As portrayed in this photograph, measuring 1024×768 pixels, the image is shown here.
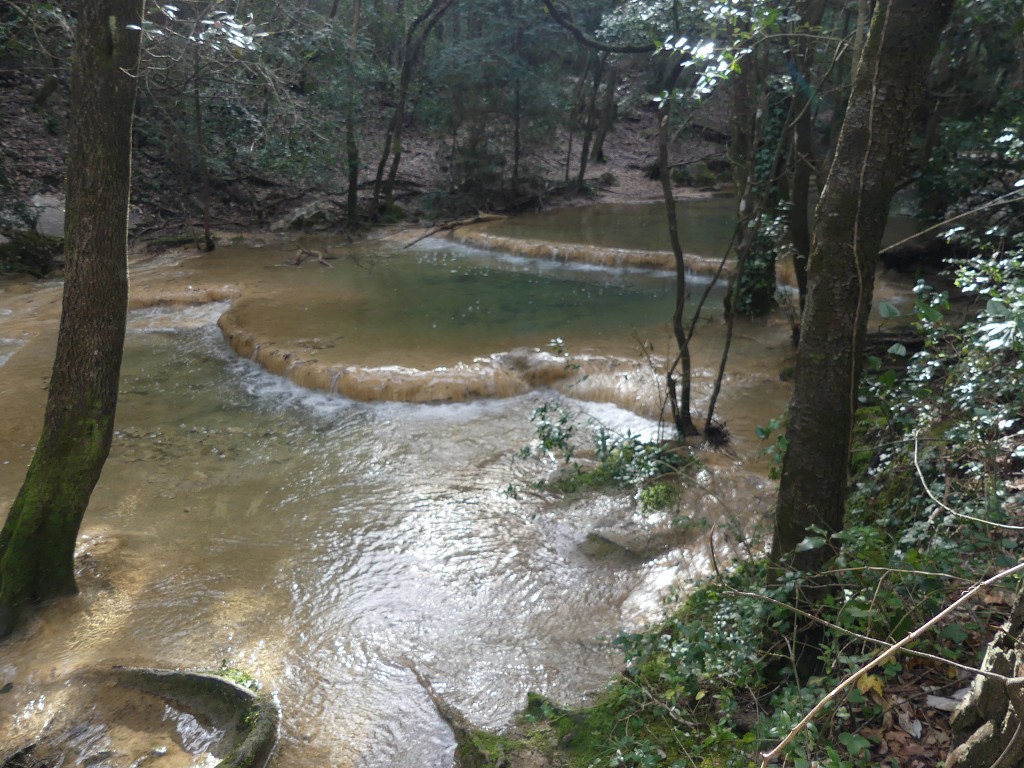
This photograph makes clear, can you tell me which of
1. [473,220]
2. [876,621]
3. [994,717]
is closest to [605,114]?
[473,220]

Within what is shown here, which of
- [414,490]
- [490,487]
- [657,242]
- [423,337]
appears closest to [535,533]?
[490,487]

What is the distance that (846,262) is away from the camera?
2502 mm

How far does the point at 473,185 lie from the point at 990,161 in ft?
38.8

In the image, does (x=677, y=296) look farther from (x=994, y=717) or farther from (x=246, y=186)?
(x=246, y=186)

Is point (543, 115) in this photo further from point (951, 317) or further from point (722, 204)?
point (951, 317)

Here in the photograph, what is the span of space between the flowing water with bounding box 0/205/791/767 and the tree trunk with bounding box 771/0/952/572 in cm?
178

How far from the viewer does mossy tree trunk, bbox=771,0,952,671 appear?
92.4 inches

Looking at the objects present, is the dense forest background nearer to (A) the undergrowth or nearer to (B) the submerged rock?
(A) the undergrowth

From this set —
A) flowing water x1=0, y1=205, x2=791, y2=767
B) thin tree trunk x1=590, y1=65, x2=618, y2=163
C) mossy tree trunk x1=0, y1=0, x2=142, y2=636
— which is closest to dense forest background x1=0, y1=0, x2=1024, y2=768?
mossy tree trunk x1=0, y1=0, x2=142, y2=636

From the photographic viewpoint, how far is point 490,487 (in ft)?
20.6

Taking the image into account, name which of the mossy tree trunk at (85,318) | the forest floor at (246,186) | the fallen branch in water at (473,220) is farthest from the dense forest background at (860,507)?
the fallen branch in water at (473,220)

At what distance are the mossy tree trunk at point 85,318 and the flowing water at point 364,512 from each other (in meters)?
0.42

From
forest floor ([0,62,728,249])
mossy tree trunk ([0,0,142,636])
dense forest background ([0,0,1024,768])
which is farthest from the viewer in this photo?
forest floor ([0,62,728,249])

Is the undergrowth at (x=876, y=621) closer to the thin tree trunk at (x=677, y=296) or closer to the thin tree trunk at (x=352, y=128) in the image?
the thin tree trunk at (x=677, y=296)
